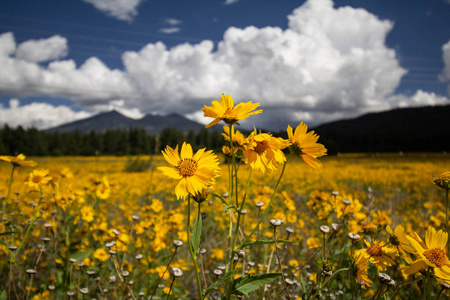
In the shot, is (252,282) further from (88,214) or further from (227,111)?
(88,214)

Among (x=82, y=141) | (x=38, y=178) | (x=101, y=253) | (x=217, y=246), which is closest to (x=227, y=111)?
(x=38, y=178)

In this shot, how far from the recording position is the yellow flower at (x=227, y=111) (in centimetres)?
99

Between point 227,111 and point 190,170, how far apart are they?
270mm

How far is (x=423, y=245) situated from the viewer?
0.99 m

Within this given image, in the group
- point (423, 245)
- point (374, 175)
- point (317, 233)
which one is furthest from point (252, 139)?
point (374, 175)

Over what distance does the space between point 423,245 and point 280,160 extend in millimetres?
628

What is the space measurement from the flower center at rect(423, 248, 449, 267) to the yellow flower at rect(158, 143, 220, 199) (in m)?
0.82

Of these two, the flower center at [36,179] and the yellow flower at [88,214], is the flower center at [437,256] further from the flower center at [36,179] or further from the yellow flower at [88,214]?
the yellow flower at [88,214]

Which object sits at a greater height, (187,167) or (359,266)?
(187,167)

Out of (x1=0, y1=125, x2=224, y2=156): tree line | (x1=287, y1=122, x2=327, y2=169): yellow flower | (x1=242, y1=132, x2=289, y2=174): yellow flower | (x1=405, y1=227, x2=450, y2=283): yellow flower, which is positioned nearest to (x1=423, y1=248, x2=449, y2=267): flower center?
(x1=405, y1=227, x2=450, y2=283): yellow flower

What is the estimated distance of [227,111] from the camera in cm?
101

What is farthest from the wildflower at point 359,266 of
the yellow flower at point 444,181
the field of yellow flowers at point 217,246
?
the yellow flower at point 444,181

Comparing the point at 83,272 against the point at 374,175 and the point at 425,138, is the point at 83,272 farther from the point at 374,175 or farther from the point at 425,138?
the point at 425,138

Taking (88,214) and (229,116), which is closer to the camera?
(229,116)
